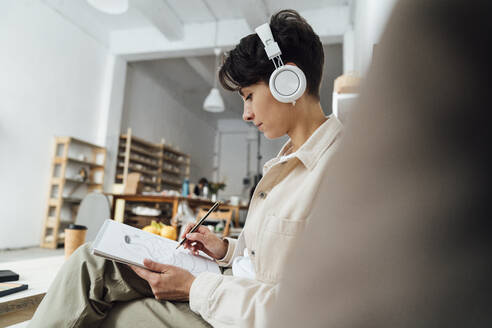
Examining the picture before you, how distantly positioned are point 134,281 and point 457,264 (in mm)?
805

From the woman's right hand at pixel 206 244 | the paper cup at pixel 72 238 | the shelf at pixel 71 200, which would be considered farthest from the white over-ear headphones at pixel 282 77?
the shelf at pixel 71 200

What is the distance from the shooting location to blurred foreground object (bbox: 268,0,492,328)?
110mm

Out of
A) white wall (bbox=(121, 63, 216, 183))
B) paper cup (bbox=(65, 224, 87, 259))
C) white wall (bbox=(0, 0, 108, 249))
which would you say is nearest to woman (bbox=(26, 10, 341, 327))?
paper cup (bbox=(65, 224, 87, 259))

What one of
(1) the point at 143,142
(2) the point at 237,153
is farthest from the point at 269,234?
(2) the point at 237,153

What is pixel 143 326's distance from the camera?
0.71m

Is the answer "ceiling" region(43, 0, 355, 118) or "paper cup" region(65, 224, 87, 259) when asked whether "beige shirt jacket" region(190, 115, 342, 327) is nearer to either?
"paper cup" region(65, 224, 87, 259)

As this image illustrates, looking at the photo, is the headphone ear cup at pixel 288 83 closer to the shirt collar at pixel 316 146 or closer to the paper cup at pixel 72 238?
the shirt collar at pixel 316 146

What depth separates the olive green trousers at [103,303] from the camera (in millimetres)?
718

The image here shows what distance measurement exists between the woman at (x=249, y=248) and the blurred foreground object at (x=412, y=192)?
36cm

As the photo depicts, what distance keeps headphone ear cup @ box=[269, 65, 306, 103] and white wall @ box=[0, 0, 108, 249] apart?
4088 mm

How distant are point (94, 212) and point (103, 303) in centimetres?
283

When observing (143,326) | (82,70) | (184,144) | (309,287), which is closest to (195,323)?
(143,326)

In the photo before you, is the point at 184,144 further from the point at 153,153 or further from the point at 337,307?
the point at 337,307

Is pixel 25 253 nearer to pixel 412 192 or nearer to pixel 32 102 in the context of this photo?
pixel 32 102
